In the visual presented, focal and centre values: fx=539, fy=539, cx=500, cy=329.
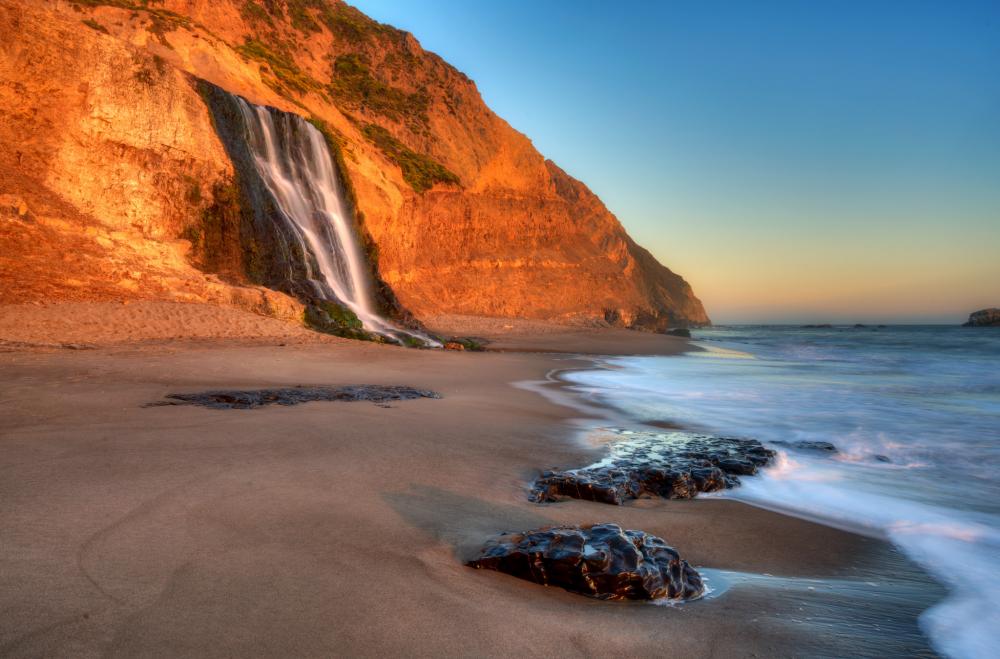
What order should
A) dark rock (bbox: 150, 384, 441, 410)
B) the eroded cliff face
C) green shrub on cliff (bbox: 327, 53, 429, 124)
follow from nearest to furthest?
dark rock (bbox: 150, 384, 441, 410) < the eroded cliff face < green shrub on cliff (bbox: 327, 53, 429, 124)

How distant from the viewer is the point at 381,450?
12.6 ft

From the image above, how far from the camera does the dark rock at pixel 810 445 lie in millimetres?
5238

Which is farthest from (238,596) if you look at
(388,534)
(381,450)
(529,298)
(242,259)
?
(529,298)

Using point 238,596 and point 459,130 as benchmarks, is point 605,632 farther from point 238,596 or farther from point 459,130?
point 459,130

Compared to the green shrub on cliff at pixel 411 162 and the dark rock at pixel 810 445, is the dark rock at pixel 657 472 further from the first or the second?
the green shrub on cliff at pixel 411 162

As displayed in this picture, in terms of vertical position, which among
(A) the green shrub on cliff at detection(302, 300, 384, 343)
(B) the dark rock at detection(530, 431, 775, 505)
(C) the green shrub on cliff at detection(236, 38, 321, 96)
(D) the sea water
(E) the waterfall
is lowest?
(D) the sea water

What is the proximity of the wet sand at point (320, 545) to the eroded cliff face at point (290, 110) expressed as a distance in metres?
8.88

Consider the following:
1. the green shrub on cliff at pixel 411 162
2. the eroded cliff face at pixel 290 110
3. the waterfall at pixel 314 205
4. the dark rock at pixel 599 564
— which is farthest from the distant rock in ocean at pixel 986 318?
the dark rock at pixel 599 564

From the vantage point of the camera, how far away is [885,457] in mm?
5172

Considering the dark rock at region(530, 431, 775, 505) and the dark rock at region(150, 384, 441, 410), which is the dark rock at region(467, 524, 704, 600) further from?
the dark rock at region(150, 384, 441, 410)

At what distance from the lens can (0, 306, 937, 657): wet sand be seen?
5.17ft

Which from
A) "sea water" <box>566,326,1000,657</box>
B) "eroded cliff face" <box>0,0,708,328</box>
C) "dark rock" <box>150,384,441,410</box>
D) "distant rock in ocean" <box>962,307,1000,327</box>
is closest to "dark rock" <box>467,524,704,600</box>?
"sea water" <box>566,326,1000,657</box>

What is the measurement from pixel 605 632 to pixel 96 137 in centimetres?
1510

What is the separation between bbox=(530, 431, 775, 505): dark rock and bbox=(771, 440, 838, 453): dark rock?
0.61 m
